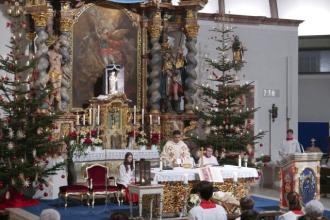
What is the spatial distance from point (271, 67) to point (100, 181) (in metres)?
8.67

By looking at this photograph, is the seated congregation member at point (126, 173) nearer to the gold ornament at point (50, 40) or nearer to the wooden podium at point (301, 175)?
the wooden podium at point (301, 175)

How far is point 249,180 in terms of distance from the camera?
42.5 feet

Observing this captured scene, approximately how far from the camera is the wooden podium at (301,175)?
12.1 metres

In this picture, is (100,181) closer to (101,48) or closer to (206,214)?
(101,48)

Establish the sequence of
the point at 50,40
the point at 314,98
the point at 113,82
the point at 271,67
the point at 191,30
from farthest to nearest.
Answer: the point at 314,98, the point at 271,67, the point at 191,30, the point at 113,82, the point at 50,40

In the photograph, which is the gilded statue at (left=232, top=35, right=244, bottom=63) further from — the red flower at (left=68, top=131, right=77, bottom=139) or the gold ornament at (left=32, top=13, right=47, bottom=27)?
the gold ornament at (left=32, top=13, right=47, bottom=27)

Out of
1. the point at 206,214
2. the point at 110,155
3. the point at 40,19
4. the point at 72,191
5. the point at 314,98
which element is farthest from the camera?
the point at 314,98

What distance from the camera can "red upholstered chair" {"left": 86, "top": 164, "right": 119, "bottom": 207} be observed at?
13328 millimetres

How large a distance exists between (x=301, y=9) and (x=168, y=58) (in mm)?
7071

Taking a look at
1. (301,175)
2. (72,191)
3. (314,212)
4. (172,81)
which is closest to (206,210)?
(314,212)

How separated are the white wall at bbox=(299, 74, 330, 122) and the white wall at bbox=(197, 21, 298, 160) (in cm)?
407

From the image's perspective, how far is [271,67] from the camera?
68.1ft

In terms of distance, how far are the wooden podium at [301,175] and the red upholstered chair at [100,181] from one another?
3448 mm

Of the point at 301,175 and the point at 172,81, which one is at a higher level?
the point at 172,81
